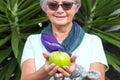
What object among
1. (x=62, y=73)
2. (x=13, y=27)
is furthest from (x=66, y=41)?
(x=13, y=27)

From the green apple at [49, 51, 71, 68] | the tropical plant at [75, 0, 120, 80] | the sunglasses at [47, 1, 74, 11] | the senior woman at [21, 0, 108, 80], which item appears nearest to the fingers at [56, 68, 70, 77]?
the green apple at [49, 51, 71, 68]

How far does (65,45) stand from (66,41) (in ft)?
0.15

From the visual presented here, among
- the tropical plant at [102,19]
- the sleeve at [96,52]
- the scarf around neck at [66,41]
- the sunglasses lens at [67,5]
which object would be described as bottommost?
the tropical plant at [102,19]

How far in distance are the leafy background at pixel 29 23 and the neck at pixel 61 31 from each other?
5.89ft

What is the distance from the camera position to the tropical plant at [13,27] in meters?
4.66

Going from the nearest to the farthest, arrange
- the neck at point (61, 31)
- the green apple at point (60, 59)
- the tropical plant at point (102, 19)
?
the green apple at point (60, 59) → the neck at point (61, 31) → the tropical plant at point (102, 19)

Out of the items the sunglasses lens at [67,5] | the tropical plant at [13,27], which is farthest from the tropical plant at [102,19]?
the sunglasses lens at [67,5]

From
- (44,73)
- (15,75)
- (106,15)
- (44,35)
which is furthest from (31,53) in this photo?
(106,15)

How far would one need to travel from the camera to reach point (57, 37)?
2.72 meters

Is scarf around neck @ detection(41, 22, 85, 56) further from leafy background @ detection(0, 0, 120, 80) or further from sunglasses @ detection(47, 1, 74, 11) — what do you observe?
leafy background @ detection(0, 0, 120, 80)

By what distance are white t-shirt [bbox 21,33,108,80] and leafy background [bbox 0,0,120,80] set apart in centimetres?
176

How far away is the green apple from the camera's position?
2.38 meters

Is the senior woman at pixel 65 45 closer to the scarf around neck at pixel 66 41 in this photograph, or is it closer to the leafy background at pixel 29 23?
the scarf around neck at pixel 66 41

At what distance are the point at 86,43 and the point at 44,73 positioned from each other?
0.41 m
